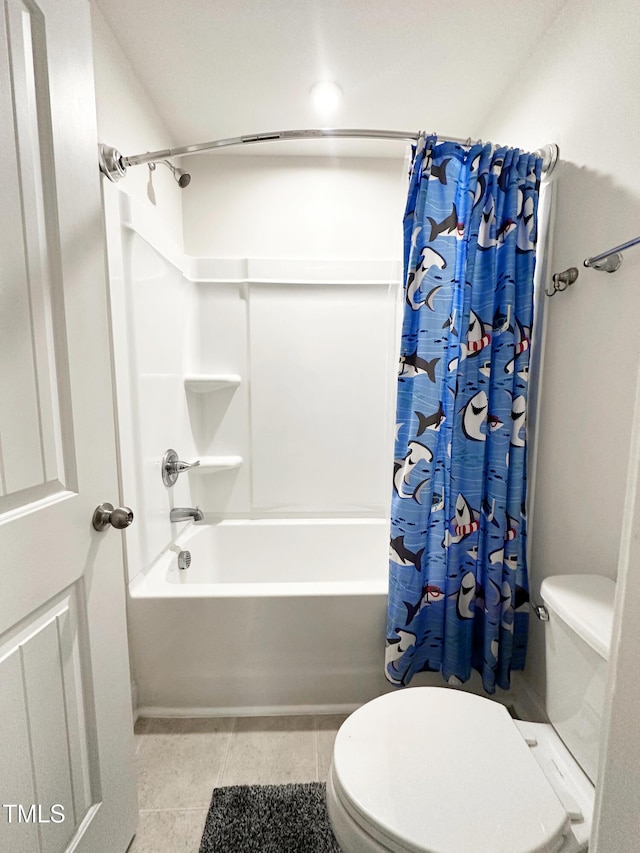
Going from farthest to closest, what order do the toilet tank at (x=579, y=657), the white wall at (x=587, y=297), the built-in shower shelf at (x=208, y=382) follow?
1. the built-in shower shelf at (x=208, y=382)
2. the white wall at (x=587, y=297)
3. the toilet tank at (x=579, y=657)

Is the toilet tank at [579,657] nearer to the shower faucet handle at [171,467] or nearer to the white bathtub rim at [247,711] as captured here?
the white bathtub rim at [247,711]

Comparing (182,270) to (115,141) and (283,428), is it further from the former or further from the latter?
(283,428)

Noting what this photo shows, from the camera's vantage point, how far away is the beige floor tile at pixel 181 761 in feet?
4.00

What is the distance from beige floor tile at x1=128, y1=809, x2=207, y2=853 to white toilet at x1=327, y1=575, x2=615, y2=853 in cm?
59

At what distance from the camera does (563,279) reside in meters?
1.26

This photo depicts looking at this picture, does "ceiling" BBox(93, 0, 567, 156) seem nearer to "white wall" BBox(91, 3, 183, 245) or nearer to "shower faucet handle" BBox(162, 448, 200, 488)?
"white wall" BBox(91, 3, 183, 245)

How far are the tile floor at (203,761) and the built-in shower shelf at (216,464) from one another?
108 centimetres

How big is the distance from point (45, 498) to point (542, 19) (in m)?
2.03

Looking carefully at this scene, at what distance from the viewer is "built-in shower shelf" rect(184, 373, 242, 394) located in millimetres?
2041

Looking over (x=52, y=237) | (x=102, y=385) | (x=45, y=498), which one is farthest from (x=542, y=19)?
(x=45, y=498)

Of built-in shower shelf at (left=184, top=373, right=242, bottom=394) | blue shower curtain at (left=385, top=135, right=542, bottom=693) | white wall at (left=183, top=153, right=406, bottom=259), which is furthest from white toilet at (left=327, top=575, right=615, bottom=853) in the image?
white wall at (left=183, top=153, right=406, bottom=259)

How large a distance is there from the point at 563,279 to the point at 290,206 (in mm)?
1477

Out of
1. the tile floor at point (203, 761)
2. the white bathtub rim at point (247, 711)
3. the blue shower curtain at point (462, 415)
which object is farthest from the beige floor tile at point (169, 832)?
the blue shower curtain at point (462, 415)

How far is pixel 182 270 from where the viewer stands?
2010 mm
